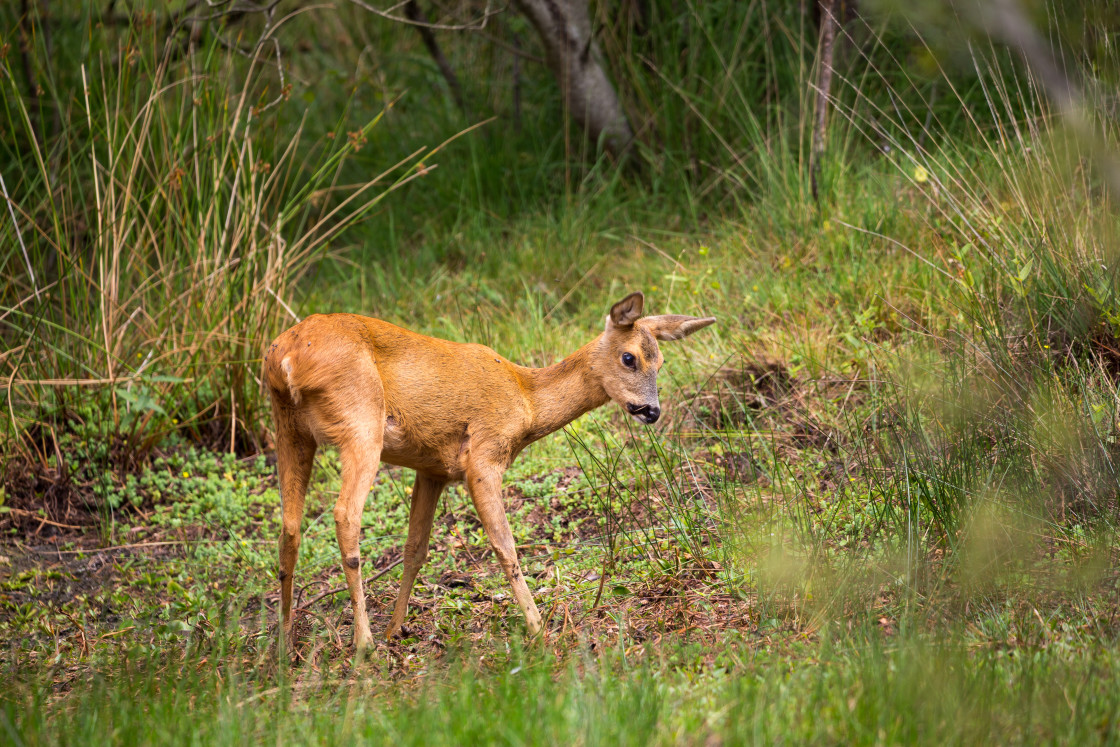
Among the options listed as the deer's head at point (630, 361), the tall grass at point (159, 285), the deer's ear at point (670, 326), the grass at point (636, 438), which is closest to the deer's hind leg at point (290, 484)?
the grass at point (636, 438)

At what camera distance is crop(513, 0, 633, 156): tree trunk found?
812cm

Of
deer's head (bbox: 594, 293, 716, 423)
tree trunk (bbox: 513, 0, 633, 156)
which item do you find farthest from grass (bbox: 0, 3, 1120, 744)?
deer's head (bbox: 594, 293, 716, 423)

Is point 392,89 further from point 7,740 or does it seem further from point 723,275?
point 7,740

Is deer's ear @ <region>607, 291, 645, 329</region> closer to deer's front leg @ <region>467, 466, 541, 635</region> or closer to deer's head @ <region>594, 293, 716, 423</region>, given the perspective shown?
deer's head @ <region>594, 293, 716, 423</region>

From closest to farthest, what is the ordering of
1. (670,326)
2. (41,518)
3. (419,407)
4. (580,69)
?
(419,407)
(670,326)
(41,518)
(580,69)

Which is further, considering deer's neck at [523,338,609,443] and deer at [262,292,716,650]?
deer's neck at [523,338,609,443]

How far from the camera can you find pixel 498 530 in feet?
13.2

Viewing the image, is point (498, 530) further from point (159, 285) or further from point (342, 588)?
point (159, 285)

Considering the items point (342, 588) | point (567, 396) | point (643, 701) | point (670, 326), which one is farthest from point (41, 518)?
point (643, 701)

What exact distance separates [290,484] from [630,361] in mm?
1488

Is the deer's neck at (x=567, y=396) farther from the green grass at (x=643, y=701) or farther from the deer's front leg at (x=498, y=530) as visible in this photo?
the green grass at (x=643, y=701)

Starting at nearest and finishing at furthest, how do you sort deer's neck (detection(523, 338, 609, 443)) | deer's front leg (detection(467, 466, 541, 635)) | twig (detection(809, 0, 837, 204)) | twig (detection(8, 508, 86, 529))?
deer's front leg (detection(467, 466, 541, 635)), deer's neck (detection(523, 338, 609, 443)), twig (detection(8, 508, 86, 529)), twig (detection(809, 0, 837, 204))

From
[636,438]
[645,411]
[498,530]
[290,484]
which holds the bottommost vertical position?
[636,438]

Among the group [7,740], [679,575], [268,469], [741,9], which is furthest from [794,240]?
[7,740]
